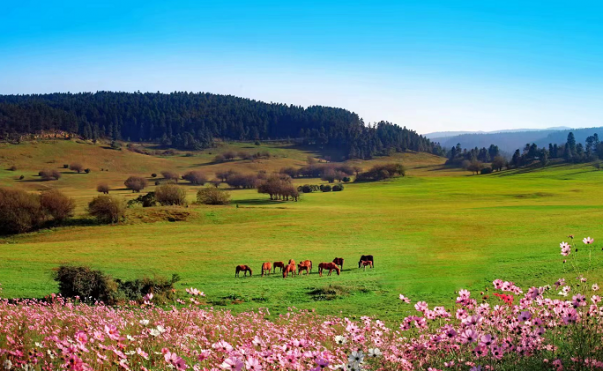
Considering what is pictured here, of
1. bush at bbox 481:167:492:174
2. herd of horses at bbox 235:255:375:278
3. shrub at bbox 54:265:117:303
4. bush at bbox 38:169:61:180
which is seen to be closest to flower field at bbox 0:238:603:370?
shrub at bbox 54:265:117:303

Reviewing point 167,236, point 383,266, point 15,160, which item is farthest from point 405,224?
point 15,160

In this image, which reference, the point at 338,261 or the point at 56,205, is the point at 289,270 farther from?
the point at 56,205

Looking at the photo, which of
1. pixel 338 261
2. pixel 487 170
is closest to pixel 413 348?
pixel 338 261

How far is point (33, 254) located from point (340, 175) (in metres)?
106

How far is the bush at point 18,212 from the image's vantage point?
50188mm

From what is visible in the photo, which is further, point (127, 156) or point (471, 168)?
point (127, 156)

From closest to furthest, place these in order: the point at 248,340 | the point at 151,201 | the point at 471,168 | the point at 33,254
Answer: the point at 248,340 → the point at 33,254 → the point at 151,201 → the point at 471,168

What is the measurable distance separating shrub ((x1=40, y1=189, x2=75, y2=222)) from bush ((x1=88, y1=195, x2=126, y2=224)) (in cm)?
260

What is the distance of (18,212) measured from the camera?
5078 centimetres

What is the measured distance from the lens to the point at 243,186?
12419 centimetres

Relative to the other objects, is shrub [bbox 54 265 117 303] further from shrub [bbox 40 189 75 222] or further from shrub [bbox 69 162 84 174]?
shrub [bbox 69 162 84 174]

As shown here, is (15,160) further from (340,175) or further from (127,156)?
(340,175)

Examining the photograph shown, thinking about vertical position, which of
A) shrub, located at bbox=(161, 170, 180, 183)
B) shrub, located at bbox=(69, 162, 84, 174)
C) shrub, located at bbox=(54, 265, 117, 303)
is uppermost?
shrub, located at bbox=(69, 162, 84, 174)

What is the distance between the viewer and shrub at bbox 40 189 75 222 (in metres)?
52.9
